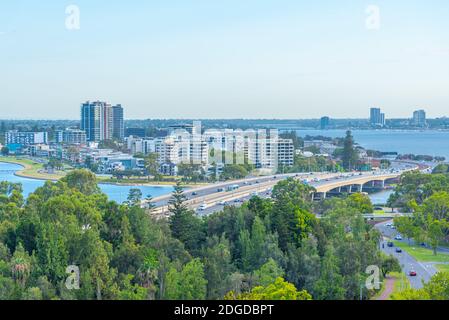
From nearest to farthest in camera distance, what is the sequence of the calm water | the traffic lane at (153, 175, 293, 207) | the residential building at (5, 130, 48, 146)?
the traffic lane at (153, 175, 293, 207), the residential building at (5, 130, 48, 146), the calm water

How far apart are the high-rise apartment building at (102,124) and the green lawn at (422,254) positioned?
69.4 feet

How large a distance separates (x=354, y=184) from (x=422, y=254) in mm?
11983

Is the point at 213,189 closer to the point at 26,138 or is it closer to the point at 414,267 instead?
the point at 414,267

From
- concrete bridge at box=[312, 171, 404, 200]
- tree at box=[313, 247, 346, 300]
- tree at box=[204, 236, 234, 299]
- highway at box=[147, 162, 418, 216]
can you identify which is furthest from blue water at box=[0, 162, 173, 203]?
tree at box=[313, 247, 346, 300]

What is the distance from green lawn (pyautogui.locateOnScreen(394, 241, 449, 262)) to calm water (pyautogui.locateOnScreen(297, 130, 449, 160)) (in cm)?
2746

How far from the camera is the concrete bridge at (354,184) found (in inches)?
769

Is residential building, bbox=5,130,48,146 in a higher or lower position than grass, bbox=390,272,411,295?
higher

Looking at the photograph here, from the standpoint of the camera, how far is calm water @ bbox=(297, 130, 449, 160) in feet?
145

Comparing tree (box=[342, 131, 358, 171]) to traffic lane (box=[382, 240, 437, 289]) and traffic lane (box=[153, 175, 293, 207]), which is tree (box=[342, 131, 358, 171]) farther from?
traffic lane (box=[382, 240, 437, 289])

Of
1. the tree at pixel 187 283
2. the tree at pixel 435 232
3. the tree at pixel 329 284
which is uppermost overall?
the tree at pixel 187 283

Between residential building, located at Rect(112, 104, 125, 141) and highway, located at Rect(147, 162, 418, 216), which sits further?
residential building, located at Rect(112, 104, 125, 141)

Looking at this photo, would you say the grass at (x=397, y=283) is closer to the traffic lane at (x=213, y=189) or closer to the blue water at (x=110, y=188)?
the traffic lane at (x=213, y=189)

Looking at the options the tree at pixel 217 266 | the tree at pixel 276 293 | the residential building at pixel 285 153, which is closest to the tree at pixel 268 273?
the tree at pixel 217 266
